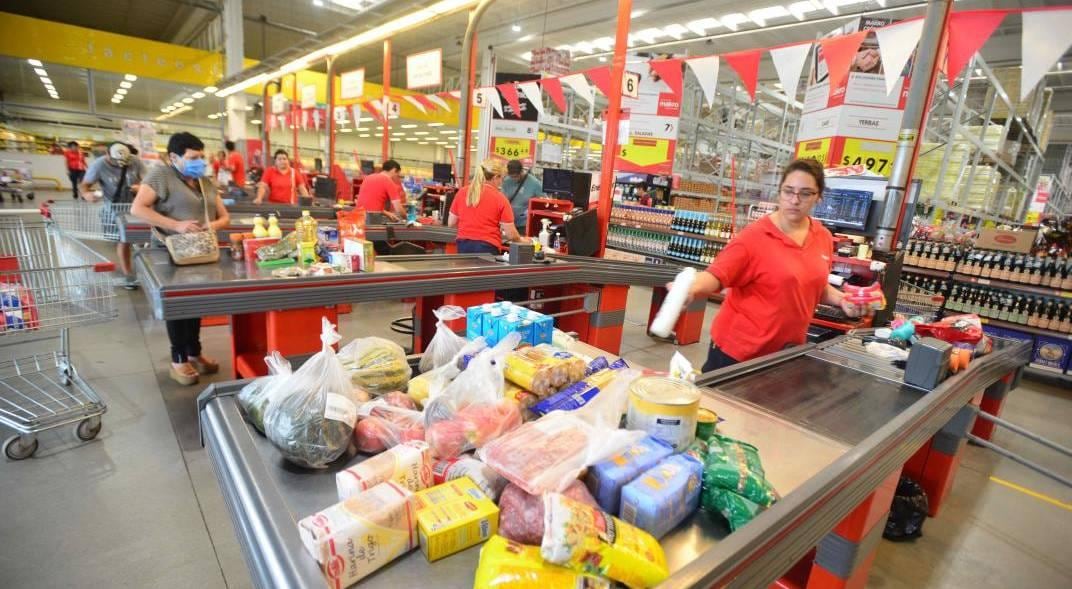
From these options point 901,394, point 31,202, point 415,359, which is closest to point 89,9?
point 31,202

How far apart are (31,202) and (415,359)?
17445 mm

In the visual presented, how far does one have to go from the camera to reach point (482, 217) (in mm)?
4523

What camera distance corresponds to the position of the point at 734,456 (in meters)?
1.09

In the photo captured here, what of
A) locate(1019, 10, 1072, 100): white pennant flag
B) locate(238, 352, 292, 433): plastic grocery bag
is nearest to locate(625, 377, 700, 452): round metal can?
locate(238, 352, 292, 433): plastic grocery bag

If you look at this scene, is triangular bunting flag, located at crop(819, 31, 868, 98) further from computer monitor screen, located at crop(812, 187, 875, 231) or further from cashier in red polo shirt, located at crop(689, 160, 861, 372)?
cashier in red polo shirt, located at crop(689, 160, 861, 372)

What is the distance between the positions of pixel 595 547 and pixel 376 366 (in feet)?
2.73

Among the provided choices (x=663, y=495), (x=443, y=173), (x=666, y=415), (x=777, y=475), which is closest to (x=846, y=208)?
(x=777, y=475)

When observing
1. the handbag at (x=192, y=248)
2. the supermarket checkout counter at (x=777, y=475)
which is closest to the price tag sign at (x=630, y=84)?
the supermarket checkout counter at (x=777, y=475)

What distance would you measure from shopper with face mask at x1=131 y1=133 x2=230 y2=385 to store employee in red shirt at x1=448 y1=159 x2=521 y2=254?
76.0 inches

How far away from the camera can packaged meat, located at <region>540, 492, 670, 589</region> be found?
733 mm

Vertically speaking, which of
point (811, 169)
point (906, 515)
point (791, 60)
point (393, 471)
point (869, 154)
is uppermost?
point (791, 60)

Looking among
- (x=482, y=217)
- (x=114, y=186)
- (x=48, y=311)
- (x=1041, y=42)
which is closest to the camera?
(x=48, y=311)

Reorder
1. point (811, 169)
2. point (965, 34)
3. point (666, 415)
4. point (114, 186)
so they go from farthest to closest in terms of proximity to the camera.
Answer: point (114, 186)
point (965, 34)
point (811, 169)
point (666, 415)

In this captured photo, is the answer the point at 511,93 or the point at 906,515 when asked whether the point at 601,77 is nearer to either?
the point at 511,93
